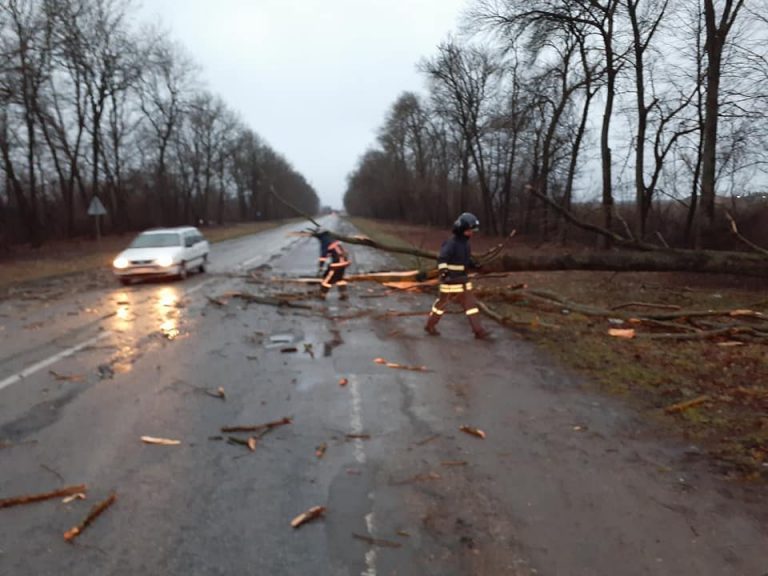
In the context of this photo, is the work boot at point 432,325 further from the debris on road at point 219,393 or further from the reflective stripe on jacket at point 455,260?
the debris on road at point 219,393

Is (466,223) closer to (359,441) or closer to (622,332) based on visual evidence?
(622,332)

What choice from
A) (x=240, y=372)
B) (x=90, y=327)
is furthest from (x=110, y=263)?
(x=240, y=372)

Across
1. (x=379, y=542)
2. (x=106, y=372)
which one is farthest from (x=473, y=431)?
(x=106, y=372)

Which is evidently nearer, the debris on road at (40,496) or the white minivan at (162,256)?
the debris on road at (40,496)

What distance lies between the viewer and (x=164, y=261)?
1573 cm

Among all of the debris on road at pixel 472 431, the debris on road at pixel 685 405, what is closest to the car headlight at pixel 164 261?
the debris on road at pixel 472 431

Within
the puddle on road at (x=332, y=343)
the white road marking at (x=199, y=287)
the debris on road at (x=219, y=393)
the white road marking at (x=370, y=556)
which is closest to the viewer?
the white road marking at (x=370, y=556)

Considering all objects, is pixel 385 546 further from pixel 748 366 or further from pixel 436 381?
pixel 748 366

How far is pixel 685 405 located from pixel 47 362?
7.76 meters

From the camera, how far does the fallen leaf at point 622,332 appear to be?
8.65 metres

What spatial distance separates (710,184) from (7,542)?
17580 mm

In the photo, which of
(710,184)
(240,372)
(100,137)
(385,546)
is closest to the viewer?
(385,546)

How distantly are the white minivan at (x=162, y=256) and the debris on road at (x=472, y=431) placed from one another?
1284 cm

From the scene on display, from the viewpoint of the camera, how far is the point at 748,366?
702 centimetres
